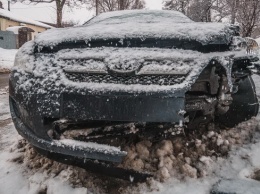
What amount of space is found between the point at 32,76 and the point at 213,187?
146 cm

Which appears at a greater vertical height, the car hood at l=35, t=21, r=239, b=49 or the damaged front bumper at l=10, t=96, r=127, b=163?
the car hood at l=35, t=21, r=239, b=49

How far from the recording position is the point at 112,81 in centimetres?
181

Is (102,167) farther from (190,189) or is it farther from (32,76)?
(32,76)

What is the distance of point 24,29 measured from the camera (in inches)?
1094

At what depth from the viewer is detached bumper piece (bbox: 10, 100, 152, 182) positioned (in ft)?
5.73

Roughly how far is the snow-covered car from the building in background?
22378 mm

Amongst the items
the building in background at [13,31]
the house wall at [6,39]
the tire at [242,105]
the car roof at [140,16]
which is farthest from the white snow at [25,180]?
the building in background at [13,31]

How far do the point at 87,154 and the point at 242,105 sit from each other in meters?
1.85

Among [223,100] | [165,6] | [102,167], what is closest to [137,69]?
[102,167]

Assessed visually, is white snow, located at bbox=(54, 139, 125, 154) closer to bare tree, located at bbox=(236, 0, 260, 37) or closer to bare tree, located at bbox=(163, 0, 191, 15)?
bare tree, located at bbox=(236, 0, 260, 37)

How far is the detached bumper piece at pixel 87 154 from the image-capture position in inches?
68.8

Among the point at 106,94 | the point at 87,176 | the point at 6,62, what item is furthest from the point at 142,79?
the point at 6,62

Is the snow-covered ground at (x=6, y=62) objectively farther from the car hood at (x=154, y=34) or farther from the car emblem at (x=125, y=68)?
the car emblem at (x=125, y=68)

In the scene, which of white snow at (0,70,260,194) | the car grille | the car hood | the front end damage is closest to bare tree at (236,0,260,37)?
white snow at (0,70,260,194)
